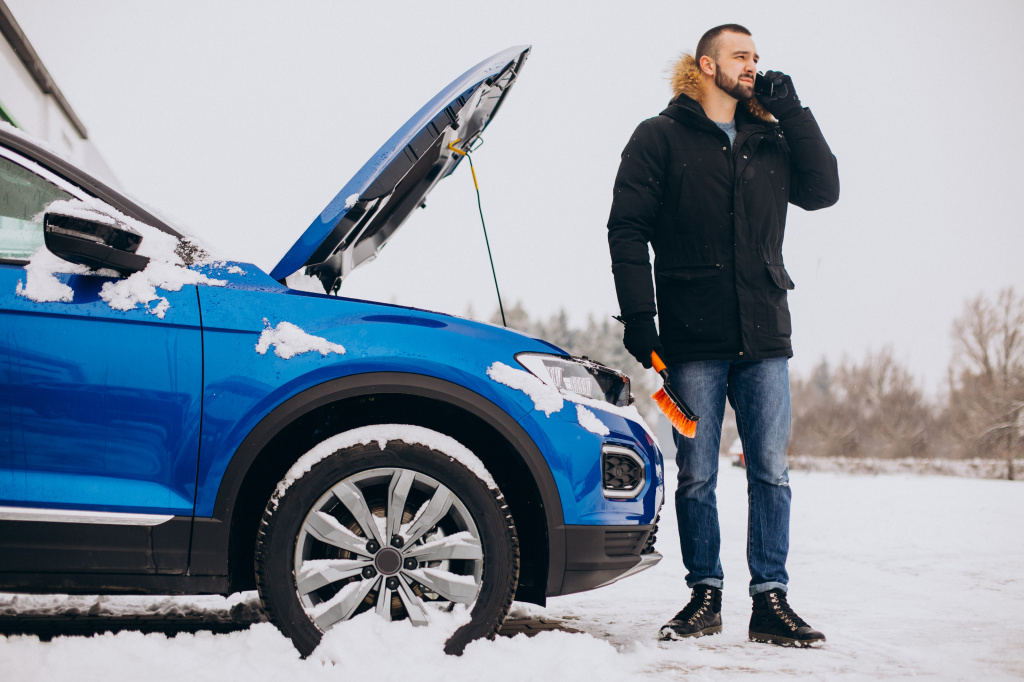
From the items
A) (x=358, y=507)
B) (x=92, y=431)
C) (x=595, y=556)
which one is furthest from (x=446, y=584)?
(x=92, y=431)

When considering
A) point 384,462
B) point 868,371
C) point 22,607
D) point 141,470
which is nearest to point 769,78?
point 384,462

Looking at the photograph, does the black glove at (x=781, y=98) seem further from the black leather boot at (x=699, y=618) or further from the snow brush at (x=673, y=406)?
the black leather boot at (x=699, y=618)

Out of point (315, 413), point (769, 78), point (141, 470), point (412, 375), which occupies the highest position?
point (769, 78)

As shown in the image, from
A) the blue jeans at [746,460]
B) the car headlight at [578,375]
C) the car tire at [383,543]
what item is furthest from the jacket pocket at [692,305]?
the car tire at [383,543]

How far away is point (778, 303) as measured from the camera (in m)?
2.95

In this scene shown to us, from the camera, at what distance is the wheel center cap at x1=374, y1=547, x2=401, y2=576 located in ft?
7.05

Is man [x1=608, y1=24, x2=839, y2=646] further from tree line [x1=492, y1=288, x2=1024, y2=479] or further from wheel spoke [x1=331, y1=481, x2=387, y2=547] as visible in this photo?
tree line [x1=492, y1=288, x2=1024, y2=479]

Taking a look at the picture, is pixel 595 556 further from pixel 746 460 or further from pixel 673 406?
pixel 746 460

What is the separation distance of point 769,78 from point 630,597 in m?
2.54

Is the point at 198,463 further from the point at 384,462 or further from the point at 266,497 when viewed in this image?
the point at 384,462

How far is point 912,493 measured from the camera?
1212 cm

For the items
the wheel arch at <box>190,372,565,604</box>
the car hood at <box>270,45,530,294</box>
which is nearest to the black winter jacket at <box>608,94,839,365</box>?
the car hood at <box>270,45,530,294</box>

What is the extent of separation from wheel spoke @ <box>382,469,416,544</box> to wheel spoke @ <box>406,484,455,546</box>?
5 cm

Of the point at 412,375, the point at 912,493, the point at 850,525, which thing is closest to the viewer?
the point at 412,375
